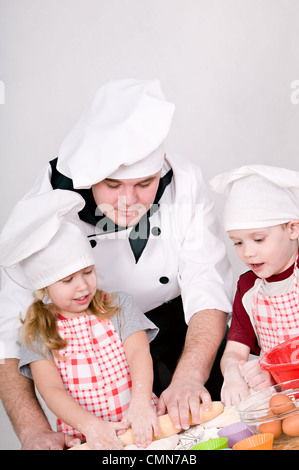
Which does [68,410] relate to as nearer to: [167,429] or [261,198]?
[167,429]

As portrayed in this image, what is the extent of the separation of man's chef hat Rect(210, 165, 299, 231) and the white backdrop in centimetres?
115

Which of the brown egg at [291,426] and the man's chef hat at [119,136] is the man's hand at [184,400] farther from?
the man's chef hat at [119,136]

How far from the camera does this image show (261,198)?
5.22ft

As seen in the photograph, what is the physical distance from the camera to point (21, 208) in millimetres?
1554

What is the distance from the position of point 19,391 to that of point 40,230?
1.41 feet

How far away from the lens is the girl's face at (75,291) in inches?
61.7

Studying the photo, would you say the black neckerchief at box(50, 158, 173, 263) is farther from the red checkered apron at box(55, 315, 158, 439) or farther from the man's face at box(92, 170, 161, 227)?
the red checkered apron at box(55, 315, 158, 439)

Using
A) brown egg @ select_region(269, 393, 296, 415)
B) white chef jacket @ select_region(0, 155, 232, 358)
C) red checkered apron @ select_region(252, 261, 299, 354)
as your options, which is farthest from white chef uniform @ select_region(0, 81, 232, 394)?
brown egg @ select_region(269, 393, 296, 415)

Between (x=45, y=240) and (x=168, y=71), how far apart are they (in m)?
1.42

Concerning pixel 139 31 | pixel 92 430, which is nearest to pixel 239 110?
pixel 139 31

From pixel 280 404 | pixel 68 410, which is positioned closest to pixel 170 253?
pixel 68 410

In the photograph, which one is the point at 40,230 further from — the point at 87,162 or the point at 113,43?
the point at 113,43

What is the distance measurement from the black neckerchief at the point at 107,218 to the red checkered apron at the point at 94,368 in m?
0.28

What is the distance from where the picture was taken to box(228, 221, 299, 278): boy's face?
1596 mm
